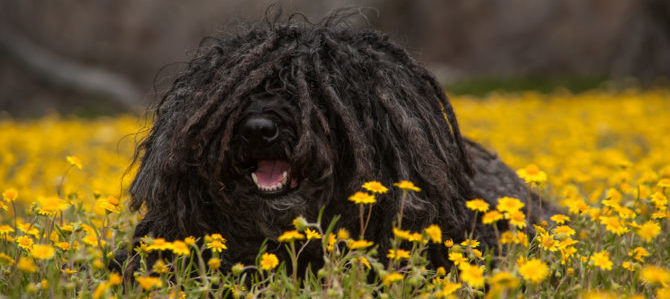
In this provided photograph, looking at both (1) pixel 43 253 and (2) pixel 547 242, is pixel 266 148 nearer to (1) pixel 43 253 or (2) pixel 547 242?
(1) pixel 43 253

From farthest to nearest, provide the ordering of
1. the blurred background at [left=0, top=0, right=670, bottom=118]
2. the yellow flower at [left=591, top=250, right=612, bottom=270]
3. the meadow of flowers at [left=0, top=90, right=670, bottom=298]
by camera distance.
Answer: the blurred background at [left=0, top=0, right=670, bottom=118] → the yellow flower at [left=591, top=250, right=612, bottom=270] → the meadow of flowers at [left=0, top=90, right=670, bottom=298]

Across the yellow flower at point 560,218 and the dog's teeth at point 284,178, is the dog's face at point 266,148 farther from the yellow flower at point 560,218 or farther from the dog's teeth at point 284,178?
the yellow flower at point 560,218

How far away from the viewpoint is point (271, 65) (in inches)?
119

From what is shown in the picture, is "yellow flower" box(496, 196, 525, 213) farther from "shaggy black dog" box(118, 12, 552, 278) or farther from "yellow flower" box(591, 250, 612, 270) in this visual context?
"shaggy black dog" box(118, 12, 552, 278)

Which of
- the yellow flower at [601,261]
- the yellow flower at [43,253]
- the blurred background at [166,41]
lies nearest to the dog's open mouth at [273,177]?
the yellow flower at [43,253]

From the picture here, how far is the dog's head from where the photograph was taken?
2.85 m

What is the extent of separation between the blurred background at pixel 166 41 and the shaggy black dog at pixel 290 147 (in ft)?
39.0

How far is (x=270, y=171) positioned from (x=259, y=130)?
257 millimetres

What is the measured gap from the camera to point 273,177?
292cm

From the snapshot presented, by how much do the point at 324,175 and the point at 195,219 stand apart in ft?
2.09

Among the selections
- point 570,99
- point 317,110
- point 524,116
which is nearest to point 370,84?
A: point 317,110

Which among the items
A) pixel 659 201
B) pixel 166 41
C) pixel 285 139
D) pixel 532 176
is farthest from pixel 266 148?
pixel 166 41

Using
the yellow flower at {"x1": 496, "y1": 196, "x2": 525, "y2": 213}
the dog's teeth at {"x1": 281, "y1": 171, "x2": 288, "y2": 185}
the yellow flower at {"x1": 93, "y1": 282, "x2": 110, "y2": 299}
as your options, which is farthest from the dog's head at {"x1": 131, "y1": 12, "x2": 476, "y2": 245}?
the yellow flower at {"x1": 93, "y1": 282, "x2": 110, "y2": 299}

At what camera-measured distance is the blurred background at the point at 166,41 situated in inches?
590
